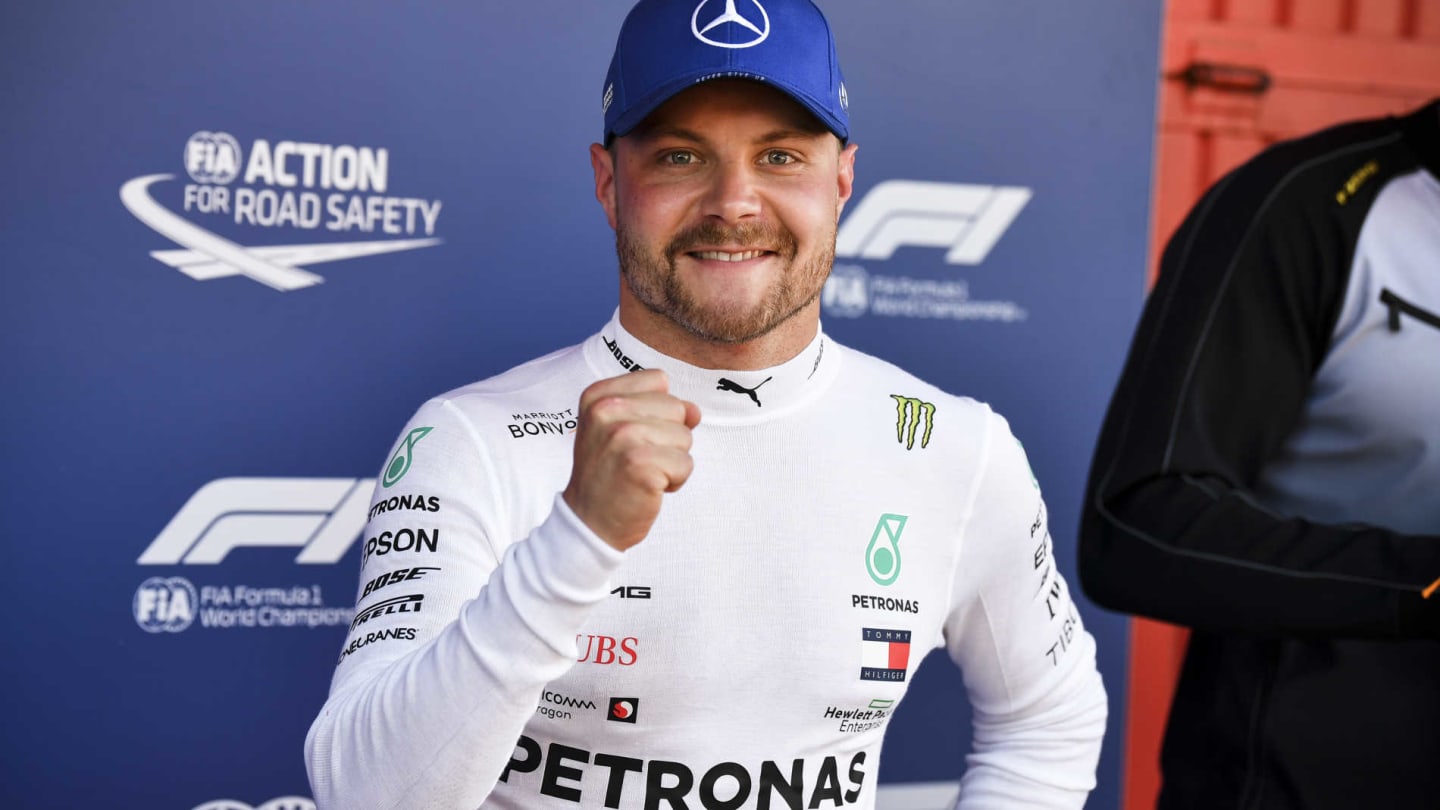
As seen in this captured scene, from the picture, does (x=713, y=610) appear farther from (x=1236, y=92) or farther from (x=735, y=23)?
(x=1236, y=92)

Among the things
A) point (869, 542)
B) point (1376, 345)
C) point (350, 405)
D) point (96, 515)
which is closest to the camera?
point (869, 542)

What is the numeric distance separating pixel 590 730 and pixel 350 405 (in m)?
1.01

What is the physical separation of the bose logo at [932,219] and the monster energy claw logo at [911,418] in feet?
2.92

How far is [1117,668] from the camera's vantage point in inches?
109

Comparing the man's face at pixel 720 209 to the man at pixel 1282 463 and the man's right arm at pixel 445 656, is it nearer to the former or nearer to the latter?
the man's right arm at pixel 445 656

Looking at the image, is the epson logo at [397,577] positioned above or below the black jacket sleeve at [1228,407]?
below

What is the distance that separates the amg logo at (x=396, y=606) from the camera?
50.0 inches

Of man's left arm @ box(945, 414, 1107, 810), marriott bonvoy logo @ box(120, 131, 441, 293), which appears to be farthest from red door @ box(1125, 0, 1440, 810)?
marriott bonvoy logo @ box(120, 131, 441, 293)

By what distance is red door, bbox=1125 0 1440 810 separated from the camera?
2.79m

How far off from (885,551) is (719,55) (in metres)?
0.52

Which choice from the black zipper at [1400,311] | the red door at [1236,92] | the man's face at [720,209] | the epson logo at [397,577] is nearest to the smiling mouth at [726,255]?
the man's face at [720,209]

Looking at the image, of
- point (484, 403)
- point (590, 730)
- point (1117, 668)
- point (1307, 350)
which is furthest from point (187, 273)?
point (1117, 668)

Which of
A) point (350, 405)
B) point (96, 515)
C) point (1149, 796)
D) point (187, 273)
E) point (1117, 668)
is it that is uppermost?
point (187, 273)

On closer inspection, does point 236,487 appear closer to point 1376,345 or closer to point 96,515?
point 96,515
